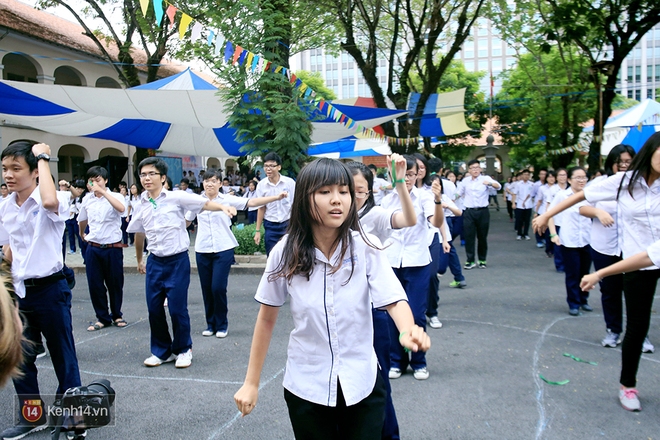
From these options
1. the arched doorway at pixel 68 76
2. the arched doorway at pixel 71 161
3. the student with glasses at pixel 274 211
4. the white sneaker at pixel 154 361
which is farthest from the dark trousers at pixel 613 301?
the arched doorway at pixel 71 161

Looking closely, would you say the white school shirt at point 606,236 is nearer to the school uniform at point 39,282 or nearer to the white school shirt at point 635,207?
the white school shirt at point 635,207

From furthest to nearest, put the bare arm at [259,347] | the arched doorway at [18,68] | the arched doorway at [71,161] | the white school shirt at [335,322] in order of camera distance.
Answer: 1. the arched doorway at [71,161]
2. the arched doorway at [18,68]
3. the bare arm at [259,347]
4. the white school shirt at [335,322]

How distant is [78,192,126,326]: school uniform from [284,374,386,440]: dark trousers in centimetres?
481

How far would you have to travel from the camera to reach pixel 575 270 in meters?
6.49

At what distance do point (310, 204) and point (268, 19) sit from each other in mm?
7953

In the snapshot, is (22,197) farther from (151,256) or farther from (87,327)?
(87,327)

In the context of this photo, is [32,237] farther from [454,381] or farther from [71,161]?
[71,161]

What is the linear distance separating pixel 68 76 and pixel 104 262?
62.9 feet

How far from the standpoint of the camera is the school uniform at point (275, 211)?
7430mm

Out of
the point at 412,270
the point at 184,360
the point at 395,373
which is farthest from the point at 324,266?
the point at 184,360

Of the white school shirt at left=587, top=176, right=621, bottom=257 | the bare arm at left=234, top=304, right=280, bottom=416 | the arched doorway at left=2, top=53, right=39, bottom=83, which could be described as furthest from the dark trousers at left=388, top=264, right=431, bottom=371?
the arched doorway at left=2, top=53, right=39, bottom=83

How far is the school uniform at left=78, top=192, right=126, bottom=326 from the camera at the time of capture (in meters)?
6.21

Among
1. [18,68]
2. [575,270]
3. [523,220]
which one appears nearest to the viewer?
[575,270]

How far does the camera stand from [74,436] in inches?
130
